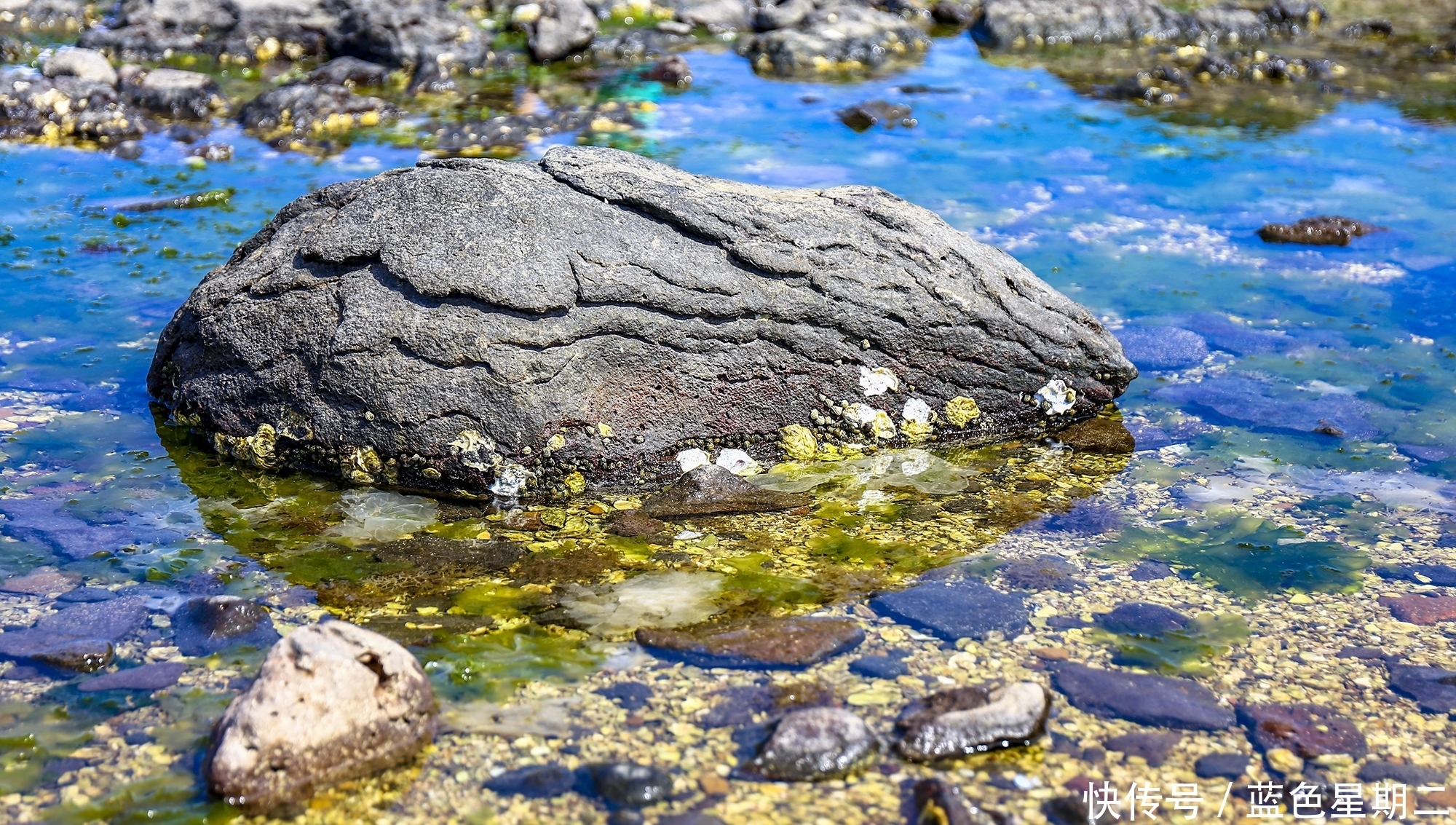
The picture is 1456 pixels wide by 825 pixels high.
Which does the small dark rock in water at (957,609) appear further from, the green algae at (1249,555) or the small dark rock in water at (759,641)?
the green algae at (1249,555)

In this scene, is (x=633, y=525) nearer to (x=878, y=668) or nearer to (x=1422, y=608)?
(x=878, y=668)

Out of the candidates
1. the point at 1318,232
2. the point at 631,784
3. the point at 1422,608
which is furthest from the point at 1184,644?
the point at 1318,232

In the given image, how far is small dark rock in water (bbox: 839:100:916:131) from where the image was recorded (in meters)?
11.7

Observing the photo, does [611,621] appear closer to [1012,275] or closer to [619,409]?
[619,409]

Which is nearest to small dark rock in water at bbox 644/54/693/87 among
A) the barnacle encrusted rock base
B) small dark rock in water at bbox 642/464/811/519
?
the barnacle encrusted rock base

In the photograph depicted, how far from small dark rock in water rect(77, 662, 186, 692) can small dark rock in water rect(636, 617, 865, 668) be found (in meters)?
1.52

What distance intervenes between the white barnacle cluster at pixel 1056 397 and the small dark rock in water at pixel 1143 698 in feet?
6.92

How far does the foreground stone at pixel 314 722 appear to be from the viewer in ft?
11.2

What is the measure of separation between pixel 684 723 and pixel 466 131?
327 inches

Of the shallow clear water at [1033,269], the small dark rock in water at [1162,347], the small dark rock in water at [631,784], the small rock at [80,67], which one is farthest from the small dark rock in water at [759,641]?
the small rock at [80,67]

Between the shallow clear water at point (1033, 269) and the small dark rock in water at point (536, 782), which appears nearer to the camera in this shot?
the small dark rock in water at point (536, 782)

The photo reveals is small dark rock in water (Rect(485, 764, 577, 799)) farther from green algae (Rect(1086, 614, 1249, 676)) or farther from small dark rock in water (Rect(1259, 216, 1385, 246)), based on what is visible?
small dark rock in water (Rect(1259, 216, 1385, 246))

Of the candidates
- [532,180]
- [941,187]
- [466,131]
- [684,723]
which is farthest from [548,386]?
[466,131]

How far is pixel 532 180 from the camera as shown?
18.7ft
